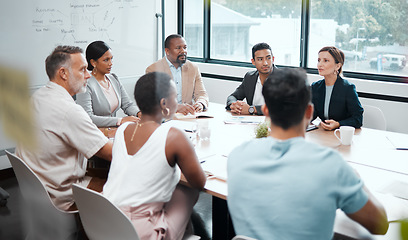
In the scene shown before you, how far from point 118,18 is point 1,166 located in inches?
66.9

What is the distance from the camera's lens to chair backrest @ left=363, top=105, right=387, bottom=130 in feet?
8.11

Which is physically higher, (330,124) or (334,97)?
(334,97)

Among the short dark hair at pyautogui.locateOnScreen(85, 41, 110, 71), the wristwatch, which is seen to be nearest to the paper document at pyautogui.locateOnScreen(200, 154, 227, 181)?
the wristwatch

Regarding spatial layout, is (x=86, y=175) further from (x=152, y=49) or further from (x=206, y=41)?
(x=206, y=41)

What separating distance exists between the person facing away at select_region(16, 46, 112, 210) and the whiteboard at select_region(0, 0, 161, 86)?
0.78m

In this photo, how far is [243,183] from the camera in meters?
1.05

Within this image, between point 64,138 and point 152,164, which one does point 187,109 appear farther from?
point 152,164

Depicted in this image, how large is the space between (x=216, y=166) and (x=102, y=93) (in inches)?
44.9

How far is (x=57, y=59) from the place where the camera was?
5.95 feet

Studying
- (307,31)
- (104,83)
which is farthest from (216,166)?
(307,31)

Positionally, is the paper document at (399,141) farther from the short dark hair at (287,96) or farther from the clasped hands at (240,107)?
the short dark hair at (287,96)

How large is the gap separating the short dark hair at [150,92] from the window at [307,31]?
101 inches

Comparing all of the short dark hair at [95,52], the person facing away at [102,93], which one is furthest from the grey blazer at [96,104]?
the short dark hair at [95,52]

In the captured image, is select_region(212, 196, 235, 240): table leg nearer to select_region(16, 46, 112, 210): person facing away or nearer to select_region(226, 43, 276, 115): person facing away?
select_region(16, 46, 112, 210): person facing away
